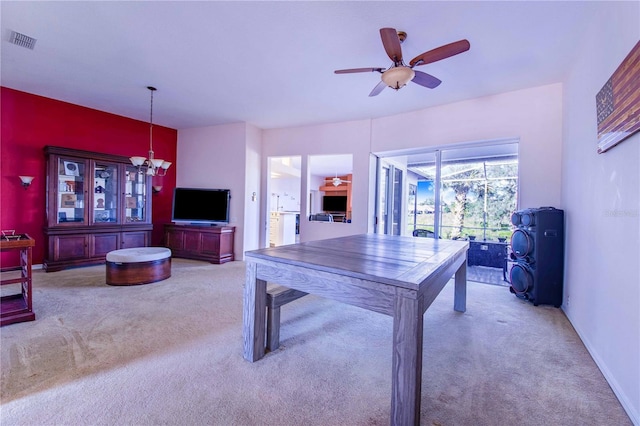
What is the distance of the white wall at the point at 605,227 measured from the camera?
155 cm

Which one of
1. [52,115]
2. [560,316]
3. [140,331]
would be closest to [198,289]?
[140,331]

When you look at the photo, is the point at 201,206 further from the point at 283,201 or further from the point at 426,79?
the point at 283,201

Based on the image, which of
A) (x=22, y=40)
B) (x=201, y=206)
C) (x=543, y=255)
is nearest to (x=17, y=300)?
(x=22, y=40)


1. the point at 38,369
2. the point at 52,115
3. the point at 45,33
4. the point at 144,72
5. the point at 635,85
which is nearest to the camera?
the point at 635,85

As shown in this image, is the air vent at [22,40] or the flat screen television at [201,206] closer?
the air vent at [22,40]

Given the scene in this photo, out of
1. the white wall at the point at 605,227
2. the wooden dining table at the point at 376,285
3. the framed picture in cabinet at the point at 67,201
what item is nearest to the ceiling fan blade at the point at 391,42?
the white wall at the point at 605,227

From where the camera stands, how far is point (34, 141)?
421 centimetres

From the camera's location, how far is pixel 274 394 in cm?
159

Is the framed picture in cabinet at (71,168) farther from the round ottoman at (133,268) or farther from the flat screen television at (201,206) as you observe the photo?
the round ottoman at (133,268)

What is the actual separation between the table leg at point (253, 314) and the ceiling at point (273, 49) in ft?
7.19

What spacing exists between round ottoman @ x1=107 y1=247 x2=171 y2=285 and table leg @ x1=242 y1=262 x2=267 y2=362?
244 cm

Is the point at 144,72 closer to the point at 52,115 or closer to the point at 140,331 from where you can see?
the point at 52,115

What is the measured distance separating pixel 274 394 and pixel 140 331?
4.79 feet

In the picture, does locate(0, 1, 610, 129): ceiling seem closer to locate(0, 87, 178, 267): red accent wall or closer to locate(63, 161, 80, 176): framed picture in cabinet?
locate(0, 87, 178, 267): red accent wall
